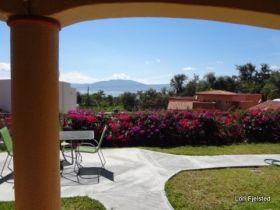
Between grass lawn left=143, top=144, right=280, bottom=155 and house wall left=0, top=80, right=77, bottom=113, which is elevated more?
house wall left=0, top=80, right=77, bottom=113

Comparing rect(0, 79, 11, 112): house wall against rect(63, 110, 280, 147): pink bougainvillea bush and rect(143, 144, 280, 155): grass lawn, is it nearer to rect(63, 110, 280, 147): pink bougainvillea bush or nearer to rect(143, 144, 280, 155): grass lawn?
rect(63, 110, 280, 147): pink bougainvillea bush

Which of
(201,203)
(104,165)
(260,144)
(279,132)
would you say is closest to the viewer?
(201,203)

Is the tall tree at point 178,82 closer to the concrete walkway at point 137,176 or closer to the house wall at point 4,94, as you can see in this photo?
the house wall at point 4,94

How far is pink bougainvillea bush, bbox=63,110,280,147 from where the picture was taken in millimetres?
10258

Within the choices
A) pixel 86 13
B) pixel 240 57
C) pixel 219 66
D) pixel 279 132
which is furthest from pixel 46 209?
pixel 240 57

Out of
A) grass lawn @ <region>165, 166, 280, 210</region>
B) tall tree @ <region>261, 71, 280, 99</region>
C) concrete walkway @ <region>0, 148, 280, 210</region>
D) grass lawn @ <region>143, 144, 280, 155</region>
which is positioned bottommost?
grass lawn @ <region>165, 166, 280, 210</region>

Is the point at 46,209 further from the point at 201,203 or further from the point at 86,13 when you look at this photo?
the point at 201,203

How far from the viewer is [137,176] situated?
646 cm

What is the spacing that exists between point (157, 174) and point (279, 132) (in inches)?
260

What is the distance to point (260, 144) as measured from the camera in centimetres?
1075

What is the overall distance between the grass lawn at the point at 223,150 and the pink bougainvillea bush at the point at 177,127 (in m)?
0.66

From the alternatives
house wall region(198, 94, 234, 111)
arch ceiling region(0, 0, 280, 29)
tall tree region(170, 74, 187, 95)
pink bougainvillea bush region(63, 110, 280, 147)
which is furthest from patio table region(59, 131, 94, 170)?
tall tree region(170, 74, 187, 95)

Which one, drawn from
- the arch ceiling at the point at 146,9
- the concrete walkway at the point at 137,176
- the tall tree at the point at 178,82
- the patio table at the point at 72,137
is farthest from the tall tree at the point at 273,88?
the arch ceiling at the point at 146,9

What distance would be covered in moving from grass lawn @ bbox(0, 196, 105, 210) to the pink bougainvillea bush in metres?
5.08
